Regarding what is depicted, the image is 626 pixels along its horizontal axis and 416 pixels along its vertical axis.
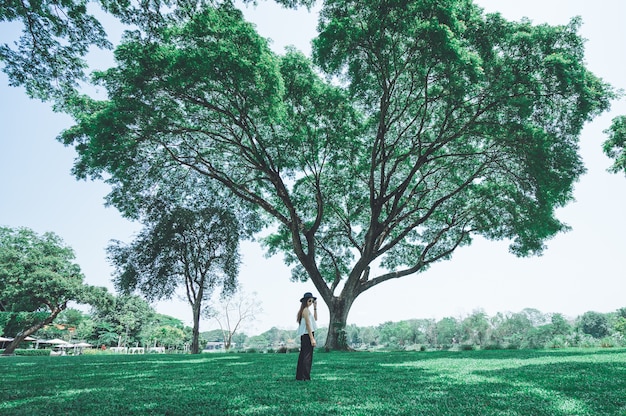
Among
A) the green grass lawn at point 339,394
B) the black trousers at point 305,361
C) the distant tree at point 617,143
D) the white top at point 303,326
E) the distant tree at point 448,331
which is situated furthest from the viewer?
the distant tree at point 448,331

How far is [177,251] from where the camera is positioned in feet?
86.6

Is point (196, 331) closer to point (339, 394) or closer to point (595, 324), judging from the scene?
point (339, 394)

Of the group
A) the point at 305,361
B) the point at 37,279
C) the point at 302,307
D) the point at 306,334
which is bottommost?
the point at 305,361

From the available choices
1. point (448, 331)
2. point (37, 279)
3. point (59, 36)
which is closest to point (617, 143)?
point (59, 36)

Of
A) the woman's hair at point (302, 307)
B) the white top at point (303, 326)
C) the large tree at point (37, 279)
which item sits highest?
the large tree at point (37, 279)

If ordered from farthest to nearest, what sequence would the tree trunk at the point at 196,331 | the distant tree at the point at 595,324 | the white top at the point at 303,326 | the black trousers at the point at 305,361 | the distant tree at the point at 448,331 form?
the distant tree at the point at 595,324 → the distant tree at the point at 448,331 → the tree trunk at the point at 196,331 → the white top at the point at 303,326 → the black trousers at the point at 305,361

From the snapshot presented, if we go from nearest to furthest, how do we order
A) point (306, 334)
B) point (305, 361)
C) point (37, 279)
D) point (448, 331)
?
point (305, 361) → point (306, 334) → point (37, 279) → point (448, 331)

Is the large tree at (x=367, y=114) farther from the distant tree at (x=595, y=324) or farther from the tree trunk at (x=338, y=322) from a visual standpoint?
the distant tree at (x=595, y=324)

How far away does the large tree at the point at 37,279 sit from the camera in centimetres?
3584

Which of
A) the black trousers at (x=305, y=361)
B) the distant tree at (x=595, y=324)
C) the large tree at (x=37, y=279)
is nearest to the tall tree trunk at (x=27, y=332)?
the large tree at (x=37, y=279)

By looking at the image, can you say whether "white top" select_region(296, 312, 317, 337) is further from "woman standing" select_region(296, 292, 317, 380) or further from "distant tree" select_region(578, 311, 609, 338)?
"distant tree" select_region(578, 311, 609, 338)

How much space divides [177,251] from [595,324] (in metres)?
129

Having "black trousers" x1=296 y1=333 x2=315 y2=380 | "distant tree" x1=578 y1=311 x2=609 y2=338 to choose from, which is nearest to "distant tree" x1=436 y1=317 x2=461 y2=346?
"distant tree" x1=578 y1=311 x2=609 y2=338

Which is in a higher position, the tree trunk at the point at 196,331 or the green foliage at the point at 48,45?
the green foliage at the point at 48,45
